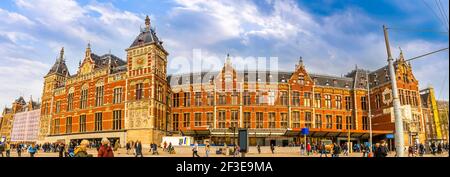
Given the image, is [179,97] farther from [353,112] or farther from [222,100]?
[353,112]

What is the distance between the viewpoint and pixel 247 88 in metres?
50.6

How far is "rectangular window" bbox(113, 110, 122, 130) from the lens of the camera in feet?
155

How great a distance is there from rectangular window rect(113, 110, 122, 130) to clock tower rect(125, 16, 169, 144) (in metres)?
1.72

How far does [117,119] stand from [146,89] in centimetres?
676

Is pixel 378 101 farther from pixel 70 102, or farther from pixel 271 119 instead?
pixel 70 102

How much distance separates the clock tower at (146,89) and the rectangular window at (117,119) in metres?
1.72

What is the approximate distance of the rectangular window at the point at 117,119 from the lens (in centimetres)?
4709

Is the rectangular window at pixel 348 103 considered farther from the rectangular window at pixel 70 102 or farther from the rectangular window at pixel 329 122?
the rectangular window at pixel 70 102

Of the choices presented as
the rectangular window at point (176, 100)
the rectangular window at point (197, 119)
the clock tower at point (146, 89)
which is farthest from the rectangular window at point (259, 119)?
the clock tower at point (146, 89)

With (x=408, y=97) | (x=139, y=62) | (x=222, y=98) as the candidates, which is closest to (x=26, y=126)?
(x=139, y=62)

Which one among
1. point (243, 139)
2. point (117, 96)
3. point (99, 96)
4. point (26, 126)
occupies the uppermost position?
point (99, 96)

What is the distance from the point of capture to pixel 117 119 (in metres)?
47.4
